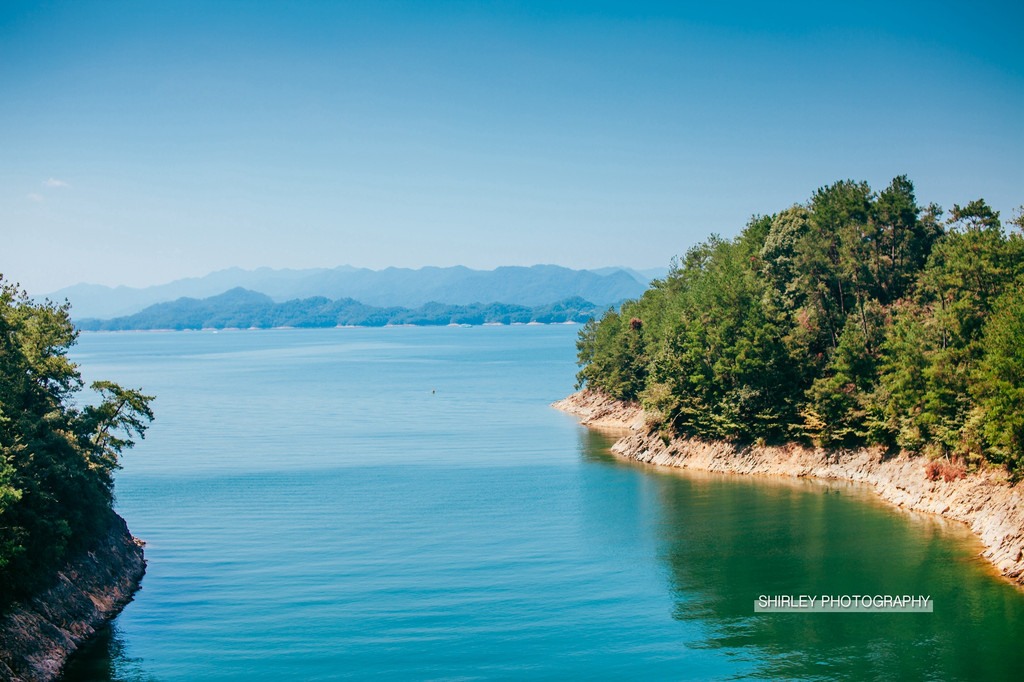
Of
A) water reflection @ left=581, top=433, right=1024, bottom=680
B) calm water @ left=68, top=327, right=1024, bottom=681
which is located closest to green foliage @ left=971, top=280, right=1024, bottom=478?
water reflection @ left=581, top=433, right=1024, bottom=680

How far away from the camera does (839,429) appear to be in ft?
204

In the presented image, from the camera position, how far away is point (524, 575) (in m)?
42.2

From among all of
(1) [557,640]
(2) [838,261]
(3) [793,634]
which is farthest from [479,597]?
(2) [838,261]

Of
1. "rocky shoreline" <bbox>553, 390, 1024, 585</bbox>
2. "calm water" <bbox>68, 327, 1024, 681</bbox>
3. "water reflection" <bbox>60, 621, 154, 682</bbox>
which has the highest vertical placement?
"rocky shoreline" <bbox>553, 390, 1024, 585</bbox>

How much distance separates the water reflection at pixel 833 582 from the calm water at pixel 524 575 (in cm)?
14

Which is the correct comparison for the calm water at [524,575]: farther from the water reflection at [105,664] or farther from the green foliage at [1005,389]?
the green foliage at [1005,389]

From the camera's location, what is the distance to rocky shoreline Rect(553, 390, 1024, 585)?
41.4 meters

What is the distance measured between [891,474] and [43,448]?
178 feet

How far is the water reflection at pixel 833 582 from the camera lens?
3120 centimetres

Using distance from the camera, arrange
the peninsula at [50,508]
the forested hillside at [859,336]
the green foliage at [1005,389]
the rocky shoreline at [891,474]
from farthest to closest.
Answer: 1. the forested hillside at [859,336]
2. the green foliage at [1005,389]
3. the rocky shoreline at [891,474]
4. the peninsula at [50,508]

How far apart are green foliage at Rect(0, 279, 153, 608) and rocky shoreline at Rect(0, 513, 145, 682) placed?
3.15 feet

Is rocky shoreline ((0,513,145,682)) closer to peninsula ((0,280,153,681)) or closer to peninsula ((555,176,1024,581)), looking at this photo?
peninsula ((0,280,153,681))

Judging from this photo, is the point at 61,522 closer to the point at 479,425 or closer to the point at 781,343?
the point at 781,343

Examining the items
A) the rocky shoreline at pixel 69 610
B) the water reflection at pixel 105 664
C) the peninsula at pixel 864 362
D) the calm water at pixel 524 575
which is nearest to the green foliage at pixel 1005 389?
the peninsula at pixel 864 362
